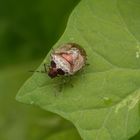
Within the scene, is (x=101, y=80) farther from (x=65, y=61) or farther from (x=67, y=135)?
(x=67, y=135)

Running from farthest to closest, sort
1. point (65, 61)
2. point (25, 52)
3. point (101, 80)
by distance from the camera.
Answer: point (25, 52) < point (65, 61) < point (101, 80)

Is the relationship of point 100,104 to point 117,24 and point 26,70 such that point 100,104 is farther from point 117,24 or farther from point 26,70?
Answer: point 26,70

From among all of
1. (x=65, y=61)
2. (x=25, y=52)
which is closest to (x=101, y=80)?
(x=65, y=61)

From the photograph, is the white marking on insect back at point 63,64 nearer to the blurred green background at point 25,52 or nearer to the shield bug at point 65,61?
the shield bug at point 65,61

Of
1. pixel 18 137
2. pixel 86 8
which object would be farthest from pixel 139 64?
pixel 18 137

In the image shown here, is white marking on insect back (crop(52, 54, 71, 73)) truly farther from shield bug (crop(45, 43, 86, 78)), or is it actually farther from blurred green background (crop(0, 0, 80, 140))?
blurred green background (crop(0, 0, 80, 140))

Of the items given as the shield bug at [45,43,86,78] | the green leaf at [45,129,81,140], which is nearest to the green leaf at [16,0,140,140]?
the shield bug at [45,43,86,78]

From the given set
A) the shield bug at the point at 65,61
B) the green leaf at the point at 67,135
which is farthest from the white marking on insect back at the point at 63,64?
the green leaf at the point at 67,135
